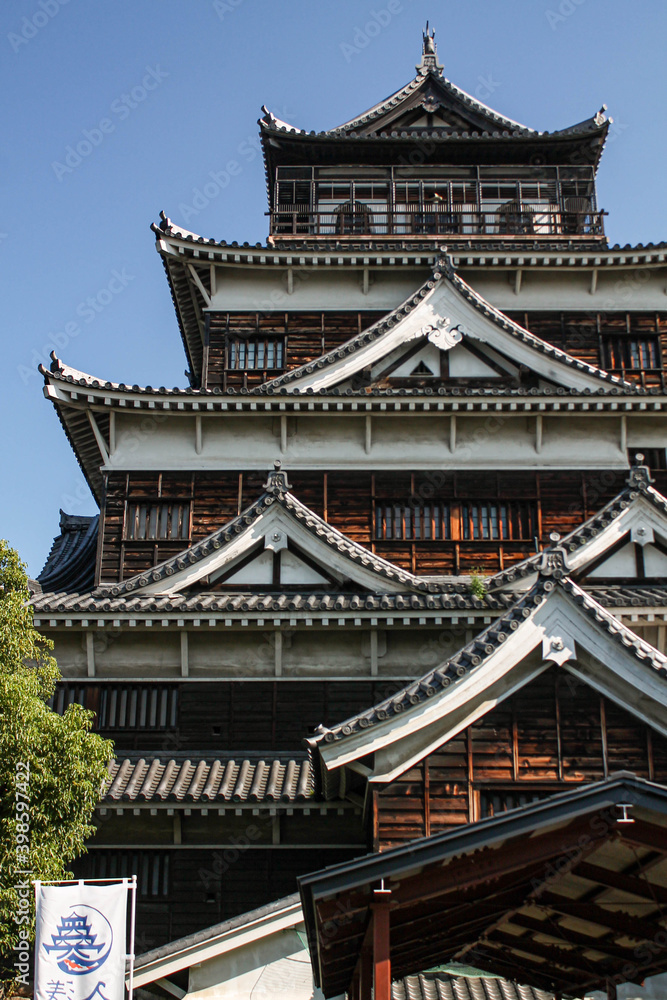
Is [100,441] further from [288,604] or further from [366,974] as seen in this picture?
[366,974]

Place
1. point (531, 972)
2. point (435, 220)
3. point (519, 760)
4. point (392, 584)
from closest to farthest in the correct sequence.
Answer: point (531, 972), point (519, 760), point (392, 584), point (435, 220)

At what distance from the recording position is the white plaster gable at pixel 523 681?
40.8ft

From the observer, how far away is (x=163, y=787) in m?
15.6

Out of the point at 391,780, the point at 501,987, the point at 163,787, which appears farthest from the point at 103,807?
the point at 501,987

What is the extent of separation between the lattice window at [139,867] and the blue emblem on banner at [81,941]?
4606mm

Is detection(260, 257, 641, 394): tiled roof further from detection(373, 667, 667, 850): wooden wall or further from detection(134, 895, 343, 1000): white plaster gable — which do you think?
detection(134, 895, 343, 1000): white plaster gable

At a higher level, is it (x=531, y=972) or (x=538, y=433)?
(x=538, y=433)

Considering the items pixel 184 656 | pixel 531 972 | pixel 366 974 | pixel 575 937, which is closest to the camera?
pixel 366 974

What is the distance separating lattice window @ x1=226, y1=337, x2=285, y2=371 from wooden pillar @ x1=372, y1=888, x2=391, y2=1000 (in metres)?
16.9

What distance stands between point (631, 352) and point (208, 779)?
14.5 metres

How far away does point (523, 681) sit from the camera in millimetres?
12727

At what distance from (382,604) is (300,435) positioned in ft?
19.1

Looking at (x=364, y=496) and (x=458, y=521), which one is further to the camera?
(x=364, y=496)

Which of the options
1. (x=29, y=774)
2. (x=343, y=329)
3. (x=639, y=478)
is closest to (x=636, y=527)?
(x=639, y=478)
